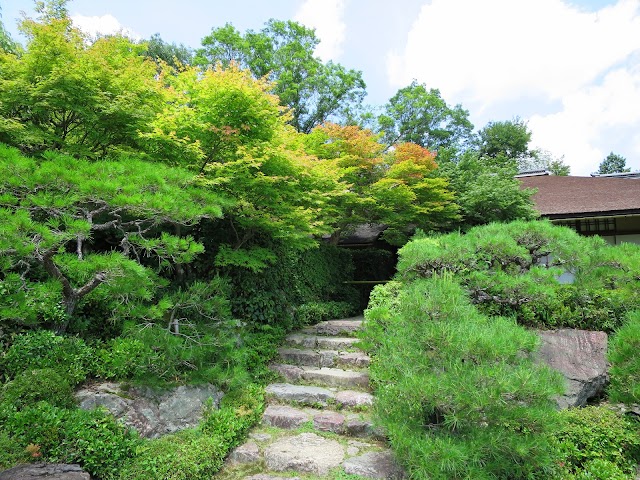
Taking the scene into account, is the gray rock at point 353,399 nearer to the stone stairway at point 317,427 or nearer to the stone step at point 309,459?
the stone stairway at point 317,427

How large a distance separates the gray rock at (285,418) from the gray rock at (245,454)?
0.53m

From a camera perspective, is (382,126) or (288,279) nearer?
(288,279)

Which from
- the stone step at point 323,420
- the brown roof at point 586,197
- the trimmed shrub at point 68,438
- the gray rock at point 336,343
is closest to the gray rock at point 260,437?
the stone step at point 323,420

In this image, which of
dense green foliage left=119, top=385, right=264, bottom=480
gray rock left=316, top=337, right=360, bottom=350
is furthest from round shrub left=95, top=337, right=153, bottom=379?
gray rock left=316, top=337, right=360, bottom=350

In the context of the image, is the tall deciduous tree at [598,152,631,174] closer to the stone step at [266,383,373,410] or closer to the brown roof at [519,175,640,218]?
the brown roof at [519,175,640,218]

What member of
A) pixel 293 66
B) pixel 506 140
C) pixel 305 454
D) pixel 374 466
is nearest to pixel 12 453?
pixel 305 454

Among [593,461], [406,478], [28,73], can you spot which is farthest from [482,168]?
[28,73]

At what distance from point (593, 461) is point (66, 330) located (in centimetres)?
597

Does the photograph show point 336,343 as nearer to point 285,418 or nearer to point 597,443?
point 285,418

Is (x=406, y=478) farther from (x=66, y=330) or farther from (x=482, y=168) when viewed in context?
(x=482, y=168)

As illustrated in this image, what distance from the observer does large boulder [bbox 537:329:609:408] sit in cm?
485

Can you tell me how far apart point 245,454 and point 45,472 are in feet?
6.15

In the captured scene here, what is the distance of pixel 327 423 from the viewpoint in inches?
186

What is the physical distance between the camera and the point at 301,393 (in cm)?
536
